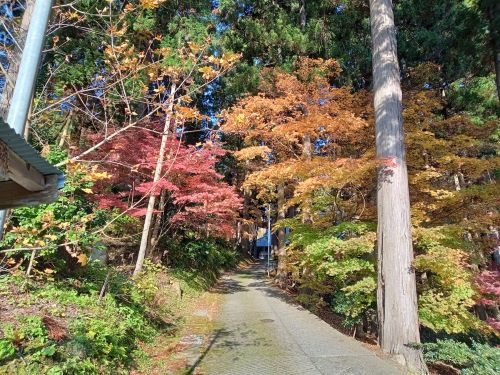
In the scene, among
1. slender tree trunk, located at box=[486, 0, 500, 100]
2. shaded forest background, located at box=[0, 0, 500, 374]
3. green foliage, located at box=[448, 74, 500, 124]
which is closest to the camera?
shaded forest background, located at box=[0, 0, 500, 374]

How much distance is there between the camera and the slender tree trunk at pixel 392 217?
20.6 feet

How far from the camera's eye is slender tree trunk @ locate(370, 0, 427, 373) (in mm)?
6270

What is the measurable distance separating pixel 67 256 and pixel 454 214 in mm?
8849

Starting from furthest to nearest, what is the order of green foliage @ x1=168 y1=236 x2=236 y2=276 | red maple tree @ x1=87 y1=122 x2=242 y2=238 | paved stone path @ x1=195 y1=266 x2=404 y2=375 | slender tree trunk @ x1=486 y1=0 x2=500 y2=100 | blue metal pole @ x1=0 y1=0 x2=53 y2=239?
green foliage @ x1=168 y1=236 x2=236 y2=276 → red maple tree @ x1=87 y1=122 x2=242 y2=238 → slender tree trunk @ x1=486 y1=0 x2=500 y2=100 → paved stone path @ x1=195 y1=266 x2=404 y2=375 → blue metal pole @ x1=0 y1=0 x2=53 y2=239

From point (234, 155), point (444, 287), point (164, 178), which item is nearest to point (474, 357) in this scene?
point (444, 287)

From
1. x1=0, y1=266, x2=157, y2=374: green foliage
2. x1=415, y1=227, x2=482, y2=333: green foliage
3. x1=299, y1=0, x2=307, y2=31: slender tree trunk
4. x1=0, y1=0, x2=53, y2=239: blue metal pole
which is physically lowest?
x1=0, y1=266, x2=157, y2=374: green foliage

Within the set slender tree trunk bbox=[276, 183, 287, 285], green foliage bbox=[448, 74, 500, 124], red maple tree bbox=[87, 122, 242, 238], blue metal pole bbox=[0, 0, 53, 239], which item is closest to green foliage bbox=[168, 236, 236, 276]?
red maple tree bbox=[87, 122, 242, 238]

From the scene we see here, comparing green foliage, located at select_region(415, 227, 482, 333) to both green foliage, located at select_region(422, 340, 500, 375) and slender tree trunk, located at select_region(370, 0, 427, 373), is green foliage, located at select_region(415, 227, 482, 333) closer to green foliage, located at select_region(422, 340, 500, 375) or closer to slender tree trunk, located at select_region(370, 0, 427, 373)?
slender tree trunk, located at select_region(370, 0, 427, 373)

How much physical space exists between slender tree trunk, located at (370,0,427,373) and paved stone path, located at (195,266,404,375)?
0.65 m

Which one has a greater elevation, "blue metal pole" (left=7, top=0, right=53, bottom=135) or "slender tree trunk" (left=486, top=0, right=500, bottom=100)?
"slender tree trunk" (left=486, top=0, right=500, bottom=100)

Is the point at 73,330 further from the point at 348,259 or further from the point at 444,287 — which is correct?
the point at 444,287

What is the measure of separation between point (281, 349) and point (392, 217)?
10.7 ft

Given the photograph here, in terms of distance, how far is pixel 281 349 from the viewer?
601 centimetres

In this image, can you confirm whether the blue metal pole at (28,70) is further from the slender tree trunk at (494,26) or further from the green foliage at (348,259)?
the slender tree trunk at (494,26)
